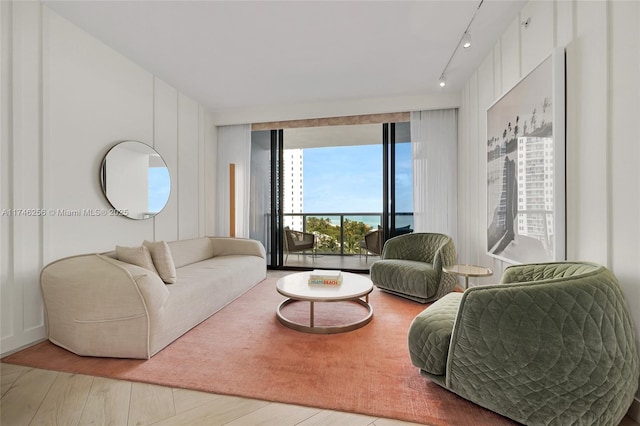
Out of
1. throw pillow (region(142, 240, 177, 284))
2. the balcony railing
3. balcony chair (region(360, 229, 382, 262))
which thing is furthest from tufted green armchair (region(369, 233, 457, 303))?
the balcony railing

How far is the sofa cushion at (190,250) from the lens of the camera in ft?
11.0

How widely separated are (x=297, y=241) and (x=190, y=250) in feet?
6.50

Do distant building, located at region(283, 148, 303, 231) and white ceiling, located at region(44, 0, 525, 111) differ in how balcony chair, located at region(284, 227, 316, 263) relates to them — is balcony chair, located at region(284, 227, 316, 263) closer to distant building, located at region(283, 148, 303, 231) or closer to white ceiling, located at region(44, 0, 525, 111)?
distant building, located at region(283, 148, 303, 231)

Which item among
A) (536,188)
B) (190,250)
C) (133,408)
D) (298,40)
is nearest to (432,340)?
(536,188)

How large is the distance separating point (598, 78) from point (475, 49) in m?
1.62

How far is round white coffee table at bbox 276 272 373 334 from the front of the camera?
2.30 meters

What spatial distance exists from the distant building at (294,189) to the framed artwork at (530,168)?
4148 mm

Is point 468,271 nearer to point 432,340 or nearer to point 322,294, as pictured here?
point 432,340

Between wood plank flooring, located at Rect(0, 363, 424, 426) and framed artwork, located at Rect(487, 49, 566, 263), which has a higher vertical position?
framed artwork, located at Rect(487, 49, 566, 263)

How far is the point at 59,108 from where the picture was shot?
2359 mm

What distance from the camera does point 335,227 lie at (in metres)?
6.33

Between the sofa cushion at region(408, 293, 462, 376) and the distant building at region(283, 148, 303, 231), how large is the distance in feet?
14.9

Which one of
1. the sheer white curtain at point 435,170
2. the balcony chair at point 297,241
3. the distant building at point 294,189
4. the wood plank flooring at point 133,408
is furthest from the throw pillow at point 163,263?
the distant building at point 294,189

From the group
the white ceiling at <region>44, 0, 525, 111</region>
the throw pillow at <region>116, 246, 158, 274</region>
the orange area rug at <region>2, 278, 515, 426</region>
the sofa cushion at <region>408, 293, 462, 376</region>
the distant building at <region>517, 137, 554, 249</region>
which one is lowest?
the orange area rug at <region>2, 278, 515, 426</region>
